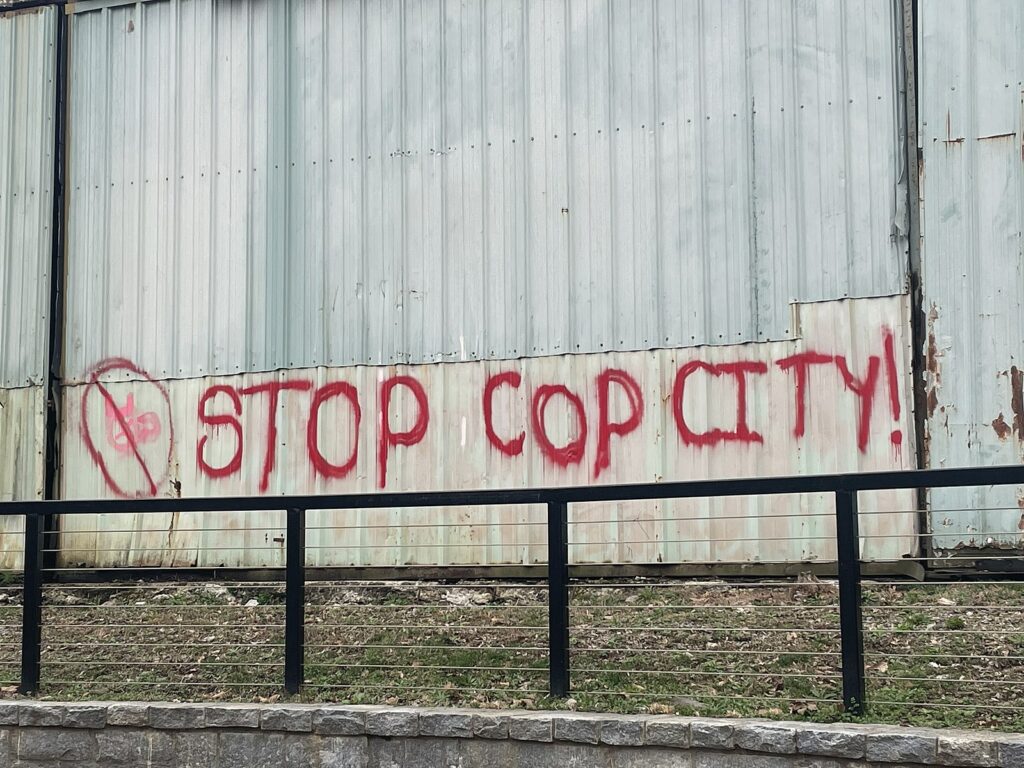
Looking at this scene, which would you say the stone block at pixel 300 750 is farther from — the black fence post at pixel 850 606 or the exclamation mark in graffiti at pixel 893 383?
the exclamation mark in graffiti at pixel 893 383

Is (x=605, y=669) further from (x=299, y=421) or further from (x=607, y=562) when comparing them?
(x=299, y=421)

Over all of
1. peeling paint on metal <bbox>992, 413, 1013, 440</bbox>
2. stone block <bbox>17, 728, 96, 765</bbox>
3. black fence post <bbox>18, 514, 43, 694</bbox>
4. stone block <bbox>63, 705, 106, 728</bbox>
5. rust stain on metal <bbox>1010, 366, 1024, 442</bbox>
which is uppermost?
rust stain on metal <bbox>1010, 366, 1024, 442</bbox>

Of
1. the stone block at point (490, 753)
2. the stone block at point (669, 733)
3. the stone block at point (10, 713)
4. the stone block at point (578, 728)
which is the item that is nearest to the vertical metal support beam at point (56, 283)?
the stone block at point (10, 713)

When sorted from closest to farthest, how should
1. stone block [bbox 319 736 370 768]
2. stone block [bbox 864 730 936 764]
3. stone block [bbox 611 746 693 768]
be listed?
1. stone block [bbox 864 730 936 764]
2. stone block [bbox 611 746 693 768]
3. stone block [bbox 319 736 370 768]

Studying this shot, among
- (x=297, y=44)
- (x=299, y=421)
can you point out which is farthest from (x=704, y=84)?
(x=299, y=421)

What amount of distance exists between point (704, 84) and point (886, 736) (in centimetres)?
517

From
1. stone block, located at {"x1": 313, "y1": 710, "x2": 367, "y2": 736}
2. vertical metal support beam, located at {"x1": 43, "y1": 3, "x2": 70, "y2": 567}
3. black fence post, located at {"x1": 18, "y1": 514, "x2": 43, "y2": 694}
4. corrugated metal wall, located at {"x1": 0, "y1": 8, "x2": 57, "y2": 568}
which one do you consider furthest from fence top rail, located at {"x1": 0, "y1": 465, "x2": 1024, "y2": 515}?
corrugated metal wall, located at {"x1": 0, "y1": 8, "x2": 57, "y2": 568}

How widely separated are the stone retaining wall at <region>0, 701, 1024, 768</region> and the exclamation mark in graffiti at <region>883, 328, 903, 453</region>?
3153mm

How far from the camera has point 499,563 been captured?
877 cm

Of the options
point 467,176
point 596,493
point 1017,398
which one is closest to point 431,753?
point 596,493

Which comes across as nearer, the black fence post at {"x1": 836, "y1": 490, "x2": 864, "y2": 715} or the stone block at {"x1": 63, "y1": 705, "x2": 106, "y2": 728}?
the black fence post at {"x1": 836, "y1": 490, "x2": 864, "y2": 715}

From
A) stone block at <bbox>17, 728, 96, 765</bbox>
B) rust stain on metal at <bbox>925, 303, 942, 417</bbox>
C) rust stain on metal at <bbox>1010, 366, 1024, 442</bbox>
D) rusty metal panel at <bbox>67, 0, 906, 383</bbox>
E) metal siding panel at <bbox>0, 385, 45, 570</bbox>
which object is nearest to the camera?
stone block at <bbox>17, 728, 96, 765</bbox>

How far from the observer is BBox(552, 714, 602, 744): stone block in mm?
5562

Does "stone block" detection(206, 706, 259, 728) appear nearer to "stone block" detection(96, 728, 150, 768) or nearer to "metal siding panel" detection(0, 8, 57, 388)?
"stone block" detection(96, 728, 150, 768)
